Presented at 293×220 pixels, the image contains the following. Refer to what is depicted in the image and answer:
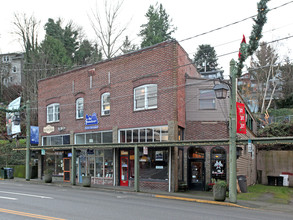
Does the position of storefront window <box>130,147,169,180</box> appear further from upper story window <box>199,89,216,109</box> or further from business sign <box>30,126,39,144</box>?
business sign <box>30,126,39,144</box>

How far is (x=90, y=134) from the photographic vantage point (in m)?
24.7

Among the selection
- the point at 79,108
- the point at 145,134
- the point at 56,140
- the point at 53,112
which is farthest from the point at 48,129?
the point at 145,134

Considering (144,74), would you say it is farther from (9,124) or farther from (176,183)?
(9,124)

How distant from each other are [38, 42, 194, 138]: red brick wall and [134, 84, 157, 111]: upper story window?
0.30 meters

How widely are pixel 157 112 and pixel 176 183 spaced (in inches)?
177

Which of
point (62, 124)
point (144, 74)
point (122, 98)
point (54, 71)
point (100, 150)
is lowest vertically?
point (100, 150)

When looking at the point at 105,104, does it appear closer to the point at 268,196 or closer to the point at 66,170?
the point at 66,170

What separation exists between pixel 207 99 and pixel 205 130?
2042mm

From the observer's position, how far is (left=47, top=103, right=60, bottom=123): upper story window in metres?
27.5

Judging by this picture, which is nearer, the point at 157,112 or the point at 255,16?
the point at 255,16

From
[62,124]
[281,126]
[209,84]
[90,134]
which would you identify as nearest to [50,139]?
[62,124]

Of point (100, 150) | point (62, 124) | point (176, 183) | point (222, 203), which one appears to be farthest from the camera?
point (62, 124)

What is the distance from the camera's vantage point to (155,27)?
50.0 meters

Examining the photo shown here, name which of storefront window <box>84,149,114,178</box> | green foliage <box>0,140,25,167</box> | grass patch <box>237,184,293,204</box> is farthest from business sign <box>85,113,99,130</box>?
green foliage <box>0,140,25,167</box>
